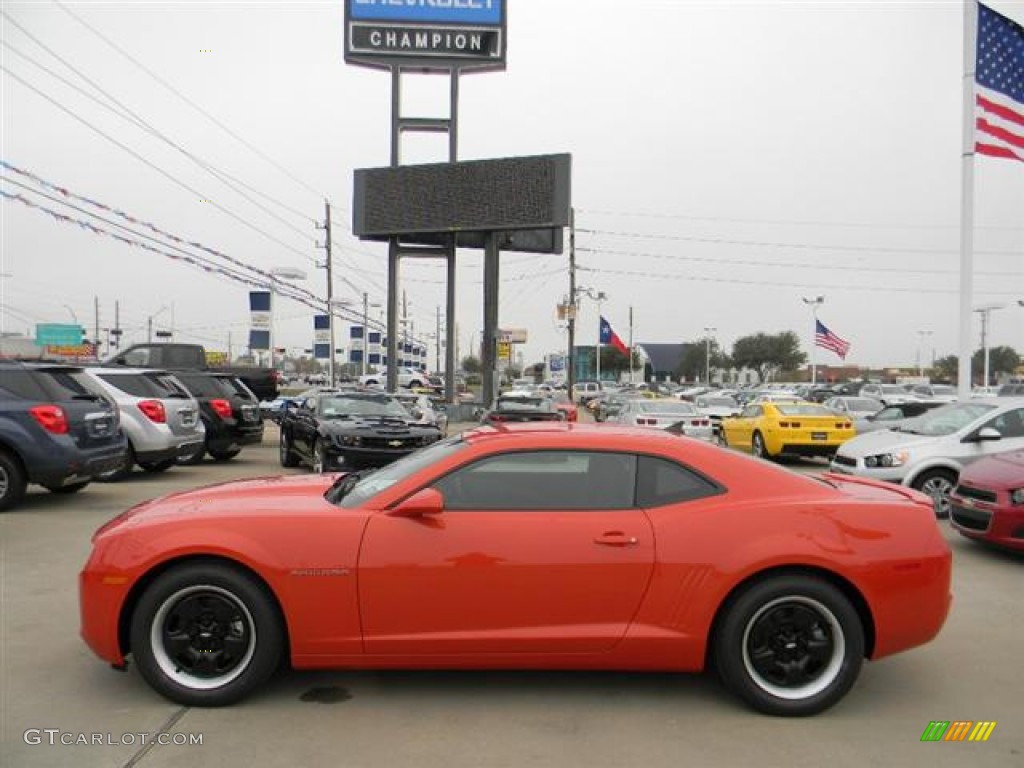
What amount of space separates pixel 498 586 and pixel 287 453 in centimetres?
1099

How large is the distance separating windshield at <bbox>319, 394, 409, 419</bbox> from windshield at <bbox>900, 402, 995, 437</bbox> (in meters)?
7.63

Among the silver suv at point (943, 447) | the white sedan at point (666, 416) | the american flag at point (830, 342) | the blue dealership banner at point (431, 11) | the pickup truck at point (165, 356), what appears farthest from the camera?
the american flag at point (830, 342)

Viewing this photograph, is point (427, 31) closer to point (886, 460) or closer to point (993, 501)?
point (886, 460)

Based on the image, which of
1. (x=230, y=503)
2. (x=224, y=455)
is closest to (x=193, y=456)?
(x=224, y=455)

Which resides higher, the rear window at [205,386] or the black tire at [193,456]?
the rear window at [205,386]

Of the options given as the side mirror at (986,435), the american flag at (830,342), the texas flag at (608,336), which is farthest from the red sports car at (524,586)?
the texas flag at (608,336)

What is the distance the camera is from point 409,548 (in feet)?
12.1

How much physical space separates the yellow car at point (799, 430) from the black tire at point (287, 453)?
9350 millimetres

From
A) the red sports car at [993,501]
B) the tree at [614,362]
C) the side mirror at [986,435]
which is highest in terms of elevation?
the tree at [614,362]

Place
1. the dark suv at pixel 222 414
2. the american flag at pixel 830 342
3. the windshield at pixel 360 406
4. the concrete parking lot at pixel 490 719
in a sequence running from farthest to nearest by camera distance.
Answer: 1. the american flag at pixel 830 342
2. the dark suv at pixel 222 414
3. the windshield at pixel 360 406
4. the concrete parking lot at pixel 490 719

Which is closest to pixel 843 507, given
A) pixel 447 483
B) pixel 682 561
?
pixel 682 561

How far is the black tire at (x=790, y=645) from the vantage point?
3.72 meters

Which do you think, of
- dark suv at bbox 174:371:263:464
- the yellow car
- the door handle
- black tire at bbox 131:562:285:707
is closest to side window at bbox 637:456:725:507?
the door handle

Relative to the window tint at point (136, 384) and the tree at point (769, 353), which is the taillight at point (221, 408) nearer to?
the window tint at point (136, 384)
